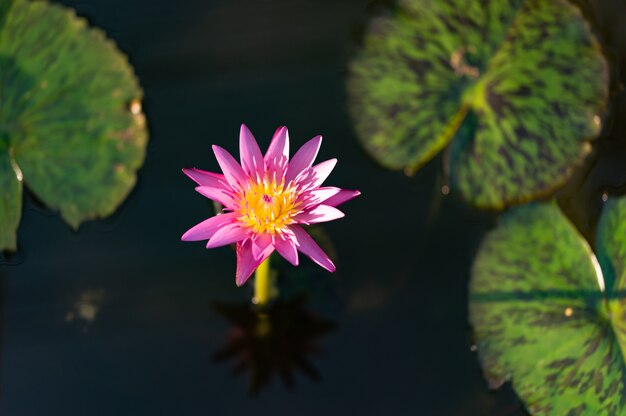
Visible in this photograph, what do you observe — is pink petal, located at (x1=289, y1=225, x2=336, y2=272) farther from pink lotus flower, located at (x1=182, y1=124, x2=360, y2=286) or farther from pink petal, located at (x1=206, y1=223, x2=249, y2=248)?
pink petal, located at (x1=206, y1=223, x2=249, y2=248)

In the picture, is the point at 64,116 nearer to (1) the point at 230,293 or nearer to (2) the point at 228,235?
(1) the point at 230,293

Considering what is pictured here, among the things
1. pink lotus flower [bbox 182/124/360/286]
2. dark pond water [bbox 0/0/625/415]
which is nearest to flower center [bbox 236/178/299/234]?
pink lotus flower [bbox 182/124/360/286]

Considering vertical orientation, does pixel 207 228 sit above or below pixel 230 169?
below

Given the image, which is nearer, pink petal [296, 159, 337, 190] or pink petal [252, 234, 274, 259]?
pink petal [252, 234, 274, 259]

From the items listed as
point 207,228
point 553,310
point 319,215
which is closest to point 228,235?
point 207,228

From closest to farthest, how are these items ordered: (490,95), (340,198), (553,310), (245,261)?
(245,261) < (340,198) < (553,310) < (490,95)

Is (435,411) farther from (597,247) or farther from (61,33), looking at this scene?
(61,33)

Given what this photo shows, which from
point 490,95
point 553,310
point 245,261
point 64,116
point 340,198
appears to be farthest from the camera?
point 490,95
